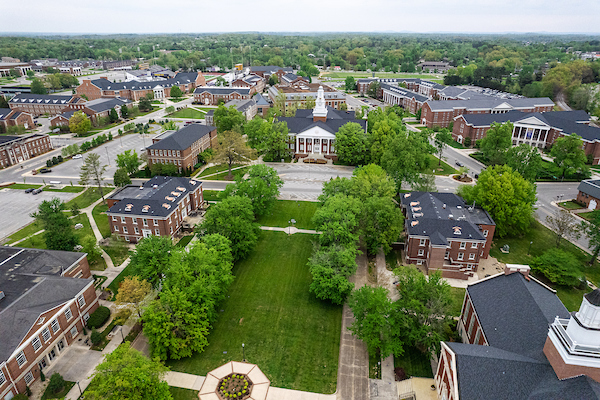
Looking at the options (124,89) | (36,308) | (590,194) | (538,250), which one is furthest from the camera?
(124,89)

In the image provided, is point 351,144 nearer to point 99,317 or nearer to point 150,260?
point 150,260

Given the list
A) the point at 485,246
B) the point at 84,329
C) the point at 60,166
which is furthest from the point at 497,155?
the point at 60,166

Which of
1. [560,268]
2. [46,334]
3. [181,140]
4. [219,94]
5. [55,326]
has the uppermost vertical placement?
[219,94]

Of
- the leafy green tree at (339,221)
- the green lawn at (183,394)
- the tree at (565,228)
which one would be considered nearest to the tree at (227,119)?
the leafy green tree at (339,221)

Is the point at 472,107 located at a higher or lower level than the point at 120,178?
higher

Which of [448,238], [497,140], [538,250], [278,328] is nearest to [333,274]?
[278,328]

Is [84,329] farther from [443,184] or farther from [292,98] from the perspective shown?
[292,98]

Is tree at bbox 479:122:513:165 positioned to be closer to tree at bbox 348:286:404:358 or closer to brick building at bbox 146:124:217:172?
tree at bbox 348:286:404:358
